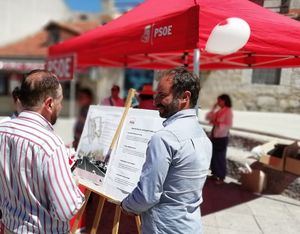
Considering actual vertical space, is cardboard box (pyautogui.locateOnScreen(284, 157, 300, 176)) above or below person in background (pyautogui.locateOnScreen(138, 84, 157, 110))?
below

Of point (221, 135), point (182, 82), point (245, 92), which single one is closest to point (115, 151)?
point (182, 82)

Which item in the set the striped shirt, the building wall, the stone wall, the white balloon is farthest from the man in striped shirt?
the building wall

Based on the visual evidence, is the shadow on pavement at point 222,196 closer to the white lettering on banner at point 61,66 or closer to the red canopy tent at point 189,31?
the red canopy tent at point 189,31

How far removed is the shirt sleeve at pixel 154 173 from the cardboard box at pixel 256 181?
408 centimetres

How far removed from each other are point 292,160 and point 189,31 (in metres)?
2.97

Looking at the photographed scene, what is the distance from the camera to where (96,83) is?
2089 centimetres

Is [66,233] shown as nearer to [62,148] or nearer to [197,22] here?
[62,148]

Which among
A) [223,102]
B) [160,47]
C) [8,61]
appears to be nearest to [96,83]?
[8,61]

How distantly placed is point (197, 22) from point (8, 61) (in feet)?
60.8

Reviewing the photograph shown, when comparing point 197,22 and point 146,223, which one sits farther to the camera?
point 197,22

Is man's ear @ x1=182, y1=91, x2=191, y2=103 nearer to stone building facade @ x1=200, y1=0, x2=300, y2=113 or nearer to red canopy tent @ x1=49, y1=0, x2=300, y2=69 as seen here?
red canopy tent @ x1=49, y1=0, x2=300, y2=69

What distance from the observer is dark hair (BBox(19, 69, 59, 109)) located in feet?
5.79

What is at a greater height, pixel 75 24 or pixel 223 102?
pixel 75 24

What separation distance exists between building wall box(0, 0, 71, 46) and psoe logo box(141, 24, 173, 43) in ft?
71.7
